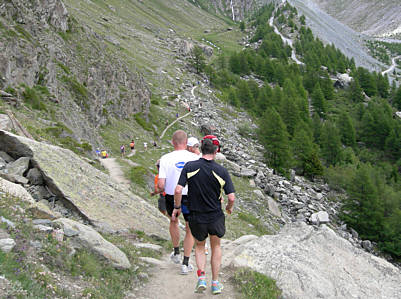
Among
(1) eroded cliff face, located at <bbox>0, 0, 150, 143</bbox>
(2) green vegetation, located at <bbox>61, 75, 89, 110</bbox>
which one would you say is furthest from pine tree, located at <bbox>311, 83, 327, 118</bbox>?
(2) green vegetation, located at <bbox>61, 75, 89, 110</bbox>

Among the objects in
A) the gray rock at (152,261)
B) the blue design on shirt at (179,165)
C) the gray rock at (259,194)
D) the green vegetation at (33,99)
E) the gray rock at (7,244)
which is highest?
the blue design on shirt at (179,165)

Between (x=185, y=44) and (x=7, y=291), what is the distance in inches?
4859

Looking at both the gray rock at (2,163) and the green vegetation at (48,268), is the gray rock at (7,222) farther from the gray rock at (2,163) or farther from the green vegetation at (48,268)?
the gray rock at (2,163)

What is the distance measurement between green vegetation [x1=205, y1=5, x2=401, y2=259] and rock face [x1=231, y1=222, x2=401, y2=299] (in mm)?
32661

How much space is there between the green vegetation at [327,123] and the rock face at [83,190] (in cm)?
3668

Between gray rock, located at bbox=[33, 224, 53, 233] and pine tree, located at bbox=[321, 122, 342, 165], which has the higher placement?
gray rock, located at bbox=[33, 224, 53, 233]

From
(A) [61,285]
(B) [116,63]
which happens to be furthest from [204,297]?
(B) [116,63]

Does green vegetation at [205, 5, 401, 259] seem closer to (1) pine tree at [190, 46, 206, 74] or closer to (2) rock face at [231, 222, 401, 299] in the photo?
(1) pine tree at [190, 46, 206, 74]

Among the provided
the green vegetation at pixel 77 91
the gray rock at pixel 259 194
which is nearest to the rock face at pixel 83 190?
the gray rock at pixel 259 194

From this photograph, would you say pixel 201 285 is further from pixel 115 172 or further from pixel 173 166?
pixel 115 172

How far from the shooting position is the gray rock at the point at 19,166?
355 inches

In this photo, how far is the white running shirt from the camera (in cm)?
736

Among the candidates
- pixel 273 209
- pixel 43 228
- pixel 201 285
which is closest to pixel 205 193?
pixel 201 285

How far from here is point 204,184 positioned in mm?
6164
